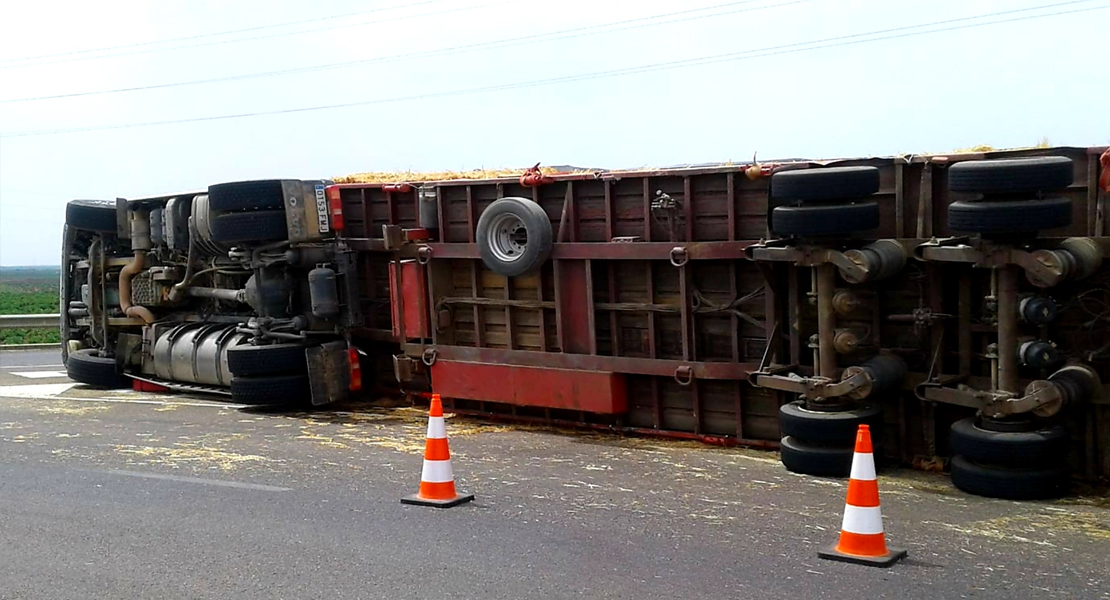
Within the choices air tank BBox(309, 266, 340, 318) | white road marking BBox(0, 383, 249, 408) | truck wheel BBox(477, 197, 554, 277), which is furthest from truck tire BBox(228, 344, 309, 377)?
truck wheel BBox(477, 197, 554, 277)

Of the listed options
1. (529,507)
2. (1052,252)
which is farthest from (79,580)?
(1052,252)

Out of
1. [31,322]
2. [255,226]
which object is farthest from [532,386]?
[31,322]

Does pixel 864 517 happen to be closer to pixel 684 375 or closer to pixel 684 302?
pixel 684 375

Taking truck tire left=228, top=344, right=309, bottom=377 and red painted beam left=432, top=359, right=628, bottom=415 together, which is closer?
red painted beam left=432, top=359, right=628, bottom=415

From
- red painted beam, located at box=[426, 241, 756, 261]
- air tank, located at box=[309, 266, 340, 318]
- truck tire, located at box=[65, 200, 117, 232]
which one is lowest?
air tank, located at box=[309, 266, 340, 318]

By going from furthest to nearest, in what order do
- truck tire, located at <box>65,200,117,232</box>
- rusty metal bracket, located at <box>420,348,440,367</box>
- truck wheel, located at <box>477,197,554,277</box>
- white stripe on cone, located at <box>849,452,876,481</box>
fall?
1. truck tire, located at <box>65,200,117,232</box>
2. rusty metal bracket, located at <box>420,348,440,367</box>
3. truck wheel, located at <box>477,197,554,277</box>
4. white stripe on cone, located at <box>849,452,876,481</box>

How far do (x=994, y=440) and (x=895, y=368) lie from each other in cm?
115

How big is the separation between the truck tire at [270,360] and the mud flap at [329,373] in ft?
0.40

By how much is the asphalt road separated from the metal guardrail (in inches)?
516

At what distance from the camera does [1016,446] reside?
25.6ft

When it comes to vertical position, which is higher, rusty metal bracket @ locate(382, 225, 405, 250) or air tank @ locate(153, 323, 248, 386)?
rusty metal bracket @ locate(382, 225, 405, 250)

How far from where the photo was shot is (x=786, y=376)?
939 centimetres

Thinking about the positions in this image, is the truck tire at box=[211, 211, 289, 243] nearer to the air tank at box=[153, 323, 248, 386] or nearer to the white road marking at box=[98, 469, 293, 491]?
the air tank at box=[153, 323, 248, 386]

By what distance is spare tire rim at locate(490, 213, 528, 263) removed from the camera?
11375 mm
